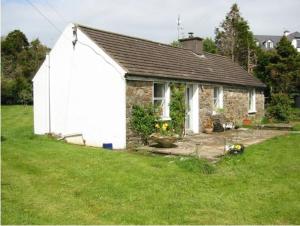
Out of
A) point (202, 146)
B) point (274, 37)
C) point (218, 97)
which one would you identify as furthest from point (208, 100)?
point (274, 37)

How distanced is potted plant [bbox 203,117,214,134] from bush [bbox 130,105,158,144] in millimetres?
5460

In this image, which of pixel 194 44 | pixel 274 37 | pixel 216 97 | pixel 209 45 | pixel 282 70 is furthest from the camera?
pixel 274 37

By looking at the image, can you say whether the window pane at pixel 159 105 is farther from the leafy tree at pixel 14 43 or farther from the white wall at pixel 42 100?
the leafy tree at pixel 14 43

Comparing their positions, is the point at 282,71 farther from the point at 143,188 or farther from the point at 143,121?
the point at 143,188

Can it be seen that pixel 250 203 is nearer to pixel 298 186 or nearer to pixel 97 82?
pixel 298 186

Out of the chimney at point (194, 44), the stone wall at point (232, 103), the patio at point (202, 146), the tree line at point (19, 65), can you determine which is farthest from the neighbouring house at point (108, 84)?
the tree line at point (19, 65)

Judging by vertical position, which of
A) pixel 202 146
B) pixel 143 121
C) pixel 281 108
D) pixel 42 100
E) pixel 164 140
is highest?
pixel 42 100

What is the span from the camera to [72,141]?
55.2ft

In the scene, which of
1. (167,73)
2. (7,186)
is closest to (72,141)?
(167,73)

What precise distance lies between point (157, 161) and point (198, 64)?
39.8ft

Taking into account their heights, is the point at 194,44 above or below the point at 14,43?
below

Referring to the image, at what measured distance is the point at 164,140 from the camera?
14.5 m

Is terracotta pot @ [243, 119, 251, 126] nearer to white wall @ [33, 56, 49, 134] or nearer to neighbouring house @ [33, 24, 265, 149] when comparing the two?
neighbouring house @ [33, 24, 265, 149]

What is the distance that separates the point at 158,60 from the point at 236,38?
31.5 metres
